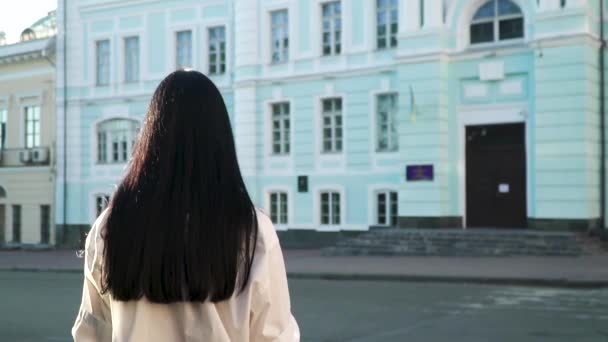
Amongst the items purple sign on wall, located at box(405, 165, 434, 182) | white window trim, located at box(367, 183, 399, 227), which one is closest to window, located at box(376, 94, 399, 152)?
white window trim, located at box(367, 183, 399, 227)

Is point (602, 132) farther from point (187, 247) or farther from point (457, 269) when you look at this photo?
point (187, 247)

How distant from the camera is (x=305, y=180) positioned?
2919 cm

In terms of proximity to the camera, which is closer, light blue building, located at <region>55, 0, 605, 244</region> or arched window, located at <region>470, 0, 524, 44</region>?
light blue building, located at <region>55, 0, 605, 244</region>

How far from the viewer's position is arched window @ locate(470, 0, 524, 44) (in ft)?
80.4

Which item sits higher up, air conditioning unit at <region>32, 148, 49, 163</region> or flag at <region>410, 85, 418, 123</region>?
flag at <region>410, 85, 418, 123</region>

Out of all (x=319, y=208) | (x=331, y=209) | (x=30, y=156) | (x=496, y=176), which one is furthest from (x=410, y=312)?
(x=30, y=156)

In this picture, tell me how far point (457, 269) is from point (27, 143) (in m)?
23.5

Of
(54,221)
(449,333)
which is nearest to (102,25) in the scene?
(54,221)

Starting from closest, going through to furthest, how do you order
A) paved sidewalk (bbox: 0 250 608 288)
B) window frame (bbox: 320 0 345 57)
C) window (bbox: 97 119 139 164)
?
paved sidewalk (bbox: 0 250 608 288) → window frame (bbox: 320 0 345 57) → window (bbox: 97 119 139 164)

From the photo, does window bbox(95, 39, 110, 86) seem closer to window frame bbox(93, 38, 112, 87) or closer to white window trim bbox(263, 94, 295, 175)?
window frame bbox(93, 38, 112, 87)

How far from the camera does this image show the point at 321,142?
29.0 m

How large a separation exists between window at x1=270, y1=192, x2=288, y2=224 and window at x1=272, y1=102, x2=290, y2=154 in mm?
1544

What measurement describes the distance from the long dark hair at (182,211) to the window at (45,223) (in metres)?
34.3

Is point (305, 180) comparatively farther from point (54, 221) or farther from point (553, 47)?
point (54, 221)
